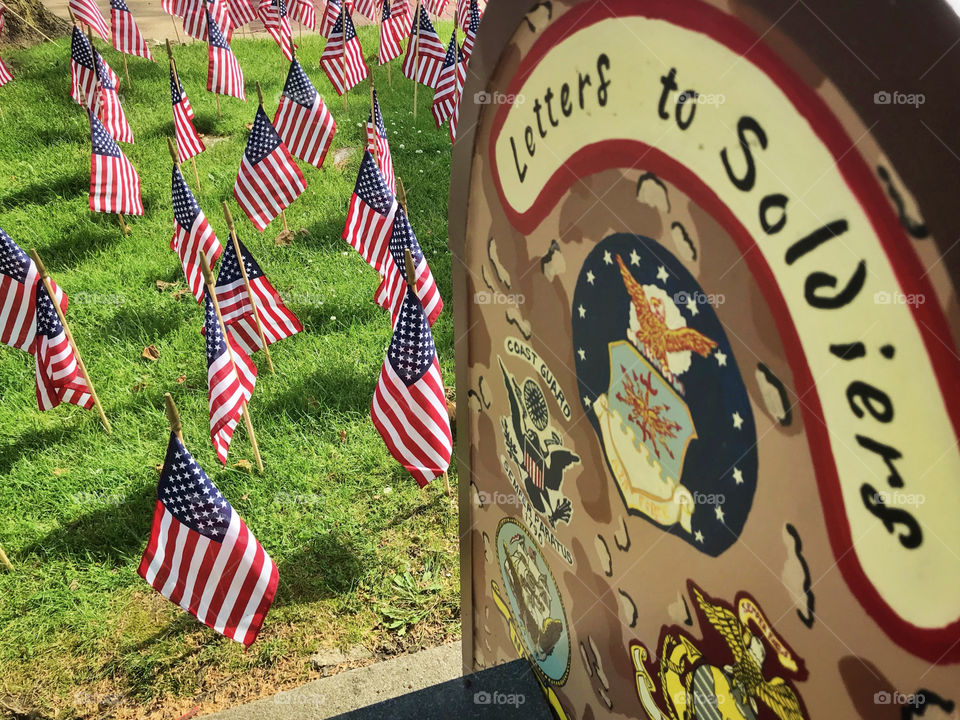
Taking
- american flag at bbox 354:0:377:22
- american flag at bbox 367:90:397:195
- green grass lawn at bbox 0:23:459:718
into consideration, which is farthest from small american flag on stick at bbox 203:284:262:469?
american flag at bbox 354:0:377:22

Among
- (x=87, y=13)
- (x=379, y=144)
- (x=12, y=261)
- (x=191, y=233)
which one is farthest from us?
(x=87, y=13)

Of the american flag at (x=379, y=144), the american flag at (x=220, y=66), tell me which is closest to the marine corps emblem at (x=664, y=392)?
the american flag at (x=379, y=144)

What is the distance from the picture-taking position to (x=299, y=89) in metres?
8.52

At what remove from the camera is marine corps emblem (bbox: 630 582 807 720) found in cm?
142

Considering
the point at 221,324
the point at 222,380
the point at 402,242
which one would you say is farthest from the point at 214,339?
the point at 402,242

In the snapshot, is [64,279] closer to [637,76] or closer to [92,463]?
[92,463]

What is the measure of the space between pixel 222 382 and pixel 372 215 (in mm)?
2236

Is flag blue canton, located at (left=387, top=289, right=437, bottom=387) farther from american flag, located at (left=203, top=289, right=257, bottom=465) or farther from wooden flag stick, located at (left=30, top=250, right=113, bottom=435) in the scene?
wooden flag stick, located at (left=30, top=250, right=113, bottom=435)

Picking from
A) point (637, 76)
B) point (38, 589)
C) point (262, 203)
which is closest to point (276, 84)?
point (262, 203)

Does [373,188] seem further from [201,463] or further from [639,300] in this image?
[639,300]

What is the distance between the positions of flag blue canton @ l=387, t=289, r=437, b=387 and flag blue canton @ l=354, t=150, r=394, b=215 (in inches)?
111

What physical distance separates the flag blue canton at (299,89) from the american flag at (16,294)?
365 cm

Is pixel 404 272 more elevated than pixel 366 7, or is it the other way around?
pixel 366 7

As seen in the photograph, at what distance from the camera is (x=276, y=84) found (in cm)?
1297
